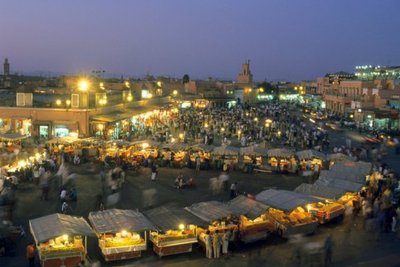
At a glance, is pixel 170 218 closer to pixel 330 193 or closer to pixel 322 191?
pixel 322 191

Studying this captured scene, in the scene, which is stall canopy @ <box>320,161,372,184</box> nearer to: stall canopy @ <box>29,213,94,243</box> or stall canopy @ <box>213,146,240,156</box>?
stall canopy @ <box>213,146,240,156</box>

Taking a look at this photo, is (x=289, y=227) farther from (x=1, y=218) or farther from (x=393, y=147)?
(x=393, y=147)

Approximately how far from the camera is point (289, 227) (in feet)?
42.7

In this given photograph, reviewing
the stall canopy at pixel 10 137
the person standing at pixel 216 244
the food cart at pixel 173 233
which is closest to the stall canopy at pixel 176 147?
the stall canopy at pixel 10 137

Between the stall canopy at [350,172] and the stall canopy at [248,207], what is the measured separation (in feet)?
17.3

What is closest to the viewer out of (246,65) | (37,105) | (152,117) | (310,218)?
(310,218)

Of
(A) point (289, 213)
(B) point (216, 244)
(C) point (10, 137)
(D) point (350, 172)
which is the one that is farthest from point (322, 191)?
(C) point (10, 137)

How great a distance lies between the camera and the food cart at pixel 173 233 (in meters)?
11.3

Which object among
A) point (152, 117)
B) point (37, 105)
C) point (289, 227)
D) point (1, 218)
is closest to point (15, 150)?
point (37, 105)

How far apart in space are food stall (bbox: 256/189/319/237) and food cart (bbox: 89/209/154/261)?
387cm

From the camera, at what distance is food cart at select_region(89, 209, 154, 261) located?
10898 mm

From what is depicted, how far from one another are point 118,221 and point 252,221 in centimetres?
378

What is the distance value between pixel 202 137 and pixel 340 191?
1722 cm

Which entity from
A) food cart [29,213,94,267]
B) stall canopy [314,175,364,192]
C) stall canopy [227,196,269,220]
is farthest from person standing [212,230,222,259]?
stall canopy [314,175,364,192]
